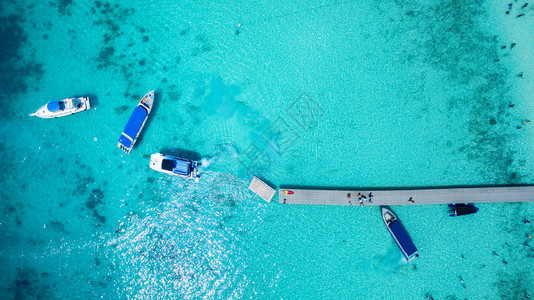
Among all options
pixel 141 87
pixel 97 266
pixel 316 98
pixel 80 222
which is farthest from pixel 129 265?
pixel 316 98

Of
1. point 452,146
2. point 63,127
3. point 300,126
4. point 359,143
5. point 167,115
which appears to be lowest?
point 63,127

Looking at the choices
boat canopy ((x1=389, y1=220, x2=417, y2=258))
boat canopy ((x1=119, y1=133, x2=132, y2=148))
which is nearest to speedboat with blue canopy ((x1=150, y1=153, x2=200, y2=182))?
boat canopy ((x1=119, y1=133, x2=132, y2=148))

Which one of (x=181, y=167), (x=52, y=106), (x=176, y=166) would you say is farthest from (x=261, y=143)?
(x=52, y=106)

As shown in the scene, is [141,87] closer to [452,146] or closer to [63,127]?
[63,127]

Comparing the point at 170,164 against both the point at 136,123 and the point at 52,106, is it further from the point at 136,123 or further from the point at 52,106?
the point at 52,106

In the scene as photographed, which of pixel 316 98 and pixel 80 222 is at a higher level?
pixel 316 98

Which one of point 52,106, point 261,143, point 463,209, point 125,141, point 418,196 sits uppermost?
point 463,209
